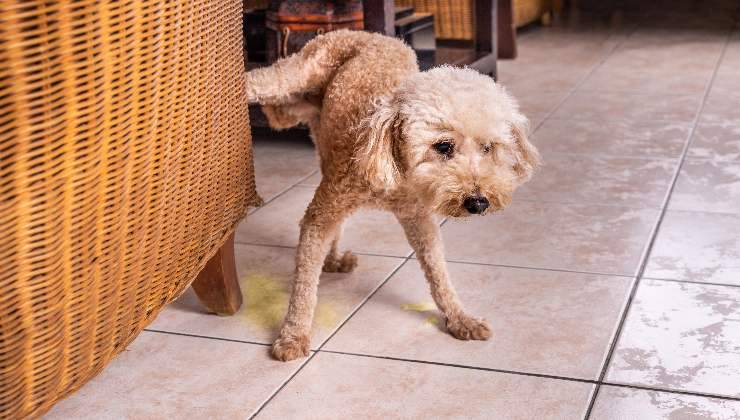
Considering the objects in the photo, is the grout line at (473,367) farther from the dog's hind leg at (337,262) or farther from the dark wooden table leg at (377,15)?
the dark wooden table leg at (377,15)

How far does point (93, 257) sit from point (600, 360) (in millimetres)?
1002

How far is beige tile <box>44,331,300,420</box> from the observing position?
1659 millimetres

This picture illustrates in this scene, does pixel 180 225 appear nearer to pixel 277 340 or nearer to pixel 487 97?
pixel 277 340

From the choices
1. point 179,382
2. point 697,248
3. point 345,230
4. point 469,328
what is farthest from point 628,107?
point 179,382

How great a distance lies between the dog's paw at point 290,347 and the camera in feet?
6.01

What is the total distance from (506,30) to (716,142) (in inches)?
78.0

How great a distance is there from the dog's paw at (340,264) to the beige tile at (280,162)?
645 mm

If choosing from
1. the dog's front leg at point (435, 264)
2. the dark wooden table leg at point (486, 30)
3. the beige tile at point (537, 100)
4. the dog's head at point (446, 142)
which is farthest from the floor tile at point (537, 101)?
the dog's head at point (446, 142)

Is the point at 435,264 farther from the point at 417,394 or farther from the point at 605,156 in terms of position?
the point at 605,156

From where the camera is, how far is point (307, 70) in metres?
2.08

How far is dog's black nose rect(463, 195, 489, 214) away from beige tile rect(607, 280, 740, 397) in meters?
0.41

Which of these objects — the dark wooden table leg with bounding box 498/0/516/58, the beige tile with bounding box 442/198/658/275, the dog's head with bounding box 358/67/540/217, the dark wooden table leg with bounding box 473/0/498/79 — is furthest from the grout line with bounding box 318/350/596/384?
the dark wooden table leg with bounding box 498/0/516/58

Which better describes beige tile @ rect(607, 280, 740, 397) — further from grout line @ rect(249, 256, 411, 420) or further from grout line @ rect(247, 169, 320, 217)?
grout line @ rect(247, 169, 320, 217)

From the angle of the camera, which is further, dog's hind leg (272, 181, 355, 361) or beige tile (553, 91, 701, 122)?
beige tile (553, 91, 701, 122)
